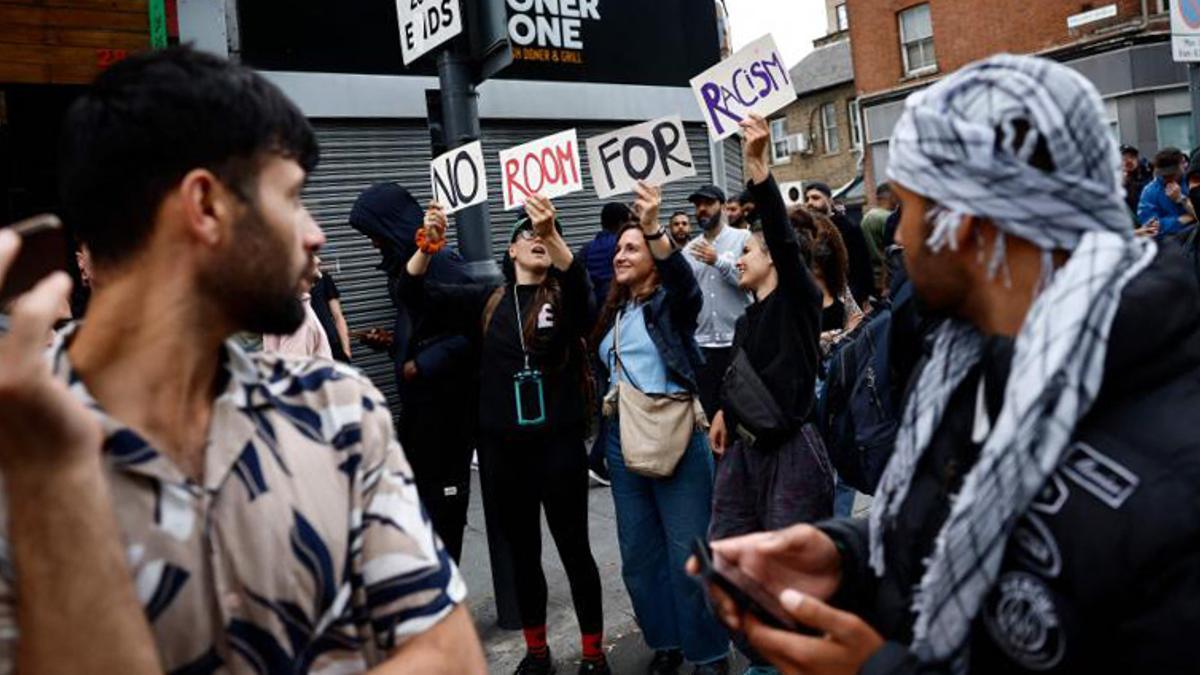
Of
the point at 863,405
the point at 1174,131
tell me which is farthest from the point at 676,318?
the point at 1174,131

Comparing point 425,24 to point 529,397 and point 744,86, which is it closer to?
point 744,86

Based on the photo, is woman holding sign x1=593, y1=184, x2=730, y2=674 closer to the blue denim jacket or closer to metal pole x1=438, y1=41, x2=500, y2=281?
the blue denim jacket

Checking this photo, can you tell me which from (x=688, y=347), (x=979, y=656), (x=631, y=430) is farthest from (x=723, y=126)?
(x=979, y=656)

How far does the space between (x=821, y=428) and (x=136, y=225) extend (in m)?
3.16

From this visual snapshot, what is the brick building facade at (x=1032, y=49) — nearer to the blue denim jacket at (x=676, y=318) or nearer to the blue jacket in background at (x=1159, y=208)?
the blue jacket in background at (x=1159, y=208)

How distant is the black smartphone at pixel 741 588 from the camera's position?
1719mm

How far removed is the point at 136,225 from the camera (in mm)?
Result: 1410

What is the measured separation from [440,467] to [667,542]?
45.6 inches

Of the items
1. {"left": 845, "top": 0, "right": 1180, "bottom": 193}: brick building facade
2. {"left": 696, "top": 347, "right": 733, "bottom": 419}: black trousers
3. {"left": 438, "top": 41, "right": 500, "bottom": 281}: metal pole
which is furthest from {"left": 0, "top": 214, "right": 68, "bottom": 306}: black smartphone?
{"left": 845, "top": 0, "right": 1180, "bottom": 193}: brick building facade

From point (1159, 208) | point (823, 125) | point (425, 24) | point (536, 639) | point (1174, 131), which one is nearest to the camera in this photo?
point (536, 639)

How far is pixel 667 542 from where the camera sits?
171 inches

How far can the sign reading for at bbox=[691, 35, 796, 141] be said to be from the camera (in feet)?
15.4

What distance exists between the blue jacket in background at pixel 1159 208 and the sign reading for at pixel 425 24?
24.6 ft

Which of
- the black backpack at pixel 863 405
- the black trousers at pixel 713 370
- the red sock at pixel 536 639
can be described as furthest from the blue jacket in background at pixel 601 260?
the black backpack at pixel 863 405
